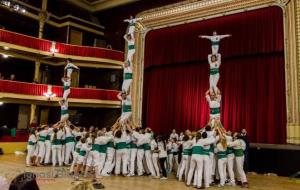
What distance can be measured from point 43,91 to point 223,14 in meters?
11.0

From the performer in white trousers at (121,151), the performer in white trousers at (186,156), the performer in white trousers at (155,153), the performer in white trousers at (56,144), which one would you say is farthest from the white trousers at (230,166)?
the performer in white trousers at (56,144)

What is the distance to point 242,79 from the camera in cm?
1510

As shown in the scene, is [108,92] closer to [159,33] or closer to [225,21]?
[159,33]

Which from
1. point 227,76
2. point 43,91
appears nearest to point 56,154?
point 43,91

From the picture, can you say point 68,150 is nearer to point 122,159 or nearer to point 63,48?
point 122,159

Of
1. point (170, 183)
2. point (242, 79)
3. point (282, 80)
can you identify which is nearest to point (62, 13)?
point (242, 79)

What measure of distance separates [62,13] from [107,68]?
5.36 meters

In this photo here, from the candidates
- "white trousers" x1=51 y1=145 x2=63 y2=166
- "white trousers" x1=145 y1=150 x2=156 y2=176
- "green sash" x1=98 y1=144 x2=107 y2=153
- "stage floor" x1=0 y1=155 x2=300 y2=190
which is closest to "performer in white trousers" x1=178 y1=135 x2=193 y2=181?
"stage floor" x1=0 y1=155 x2=300 y2=190

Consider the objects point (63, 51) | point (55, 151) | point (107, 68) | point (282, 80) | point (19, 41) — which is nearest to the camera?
point (55, 151)

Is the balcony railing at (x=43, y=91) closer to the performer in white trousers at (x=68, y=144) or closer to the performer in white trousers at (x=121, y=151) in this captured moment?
the performer in white trousers at (x=68, y=144)

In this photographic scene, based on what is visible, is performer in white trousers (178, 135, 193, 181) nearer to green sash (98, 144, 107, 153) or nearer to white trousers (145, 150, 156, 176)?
white trousers (145, 150, 156, 176)

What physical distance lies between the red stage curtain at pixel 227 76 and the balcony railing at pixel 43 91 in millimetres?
2816

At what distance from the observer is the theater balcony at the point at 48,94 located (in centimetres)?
1711

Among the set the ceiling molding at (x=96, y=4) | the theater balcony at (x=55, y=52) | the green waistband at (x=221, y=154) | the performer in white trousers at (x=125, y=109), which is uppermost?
the ceiling molding at (x=96, y=4)
